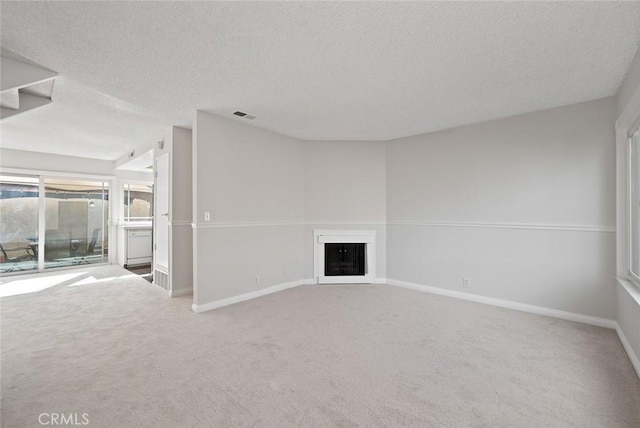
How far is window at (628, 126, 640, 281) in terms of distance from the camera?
2.62m

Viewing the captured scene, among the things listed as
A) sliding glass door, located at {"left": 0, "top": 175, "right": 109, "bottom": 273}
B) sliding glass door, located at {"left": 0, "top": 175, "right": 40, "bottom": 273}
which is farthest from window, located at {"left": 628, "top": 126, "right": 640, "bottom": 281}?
sliding glass door, located at {"left": 0, "top": 175, "right": 40, "bottom": 273}

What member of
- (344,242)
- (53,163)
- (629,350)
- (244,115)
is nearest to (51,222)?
(53,163)

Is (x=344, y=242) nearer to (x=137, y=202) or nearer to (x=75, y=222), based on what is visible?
(x=137, y=202)

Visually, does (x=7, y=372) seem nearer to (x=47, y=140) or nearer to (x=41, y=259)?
(x=47, y=140)

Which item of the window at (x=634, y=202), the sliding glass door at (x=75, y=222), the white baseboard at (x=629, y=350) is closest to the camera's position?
the white baseboard at (x=629, y=350)

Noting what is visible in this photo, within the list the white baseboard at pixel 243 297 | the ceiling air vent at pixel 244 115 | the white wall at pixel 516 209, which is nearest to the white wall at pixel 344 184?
the white wall at pixel 516 209

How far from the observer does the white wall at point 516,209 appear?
10.4ft

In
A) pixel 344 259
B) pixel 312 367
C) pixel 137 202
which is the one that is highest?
pixel 137 202

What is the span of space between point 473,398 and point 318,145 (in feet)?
13.8

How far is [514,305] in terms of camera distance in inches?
145

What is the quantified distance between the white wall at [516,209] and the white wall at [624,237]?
0.66 ft

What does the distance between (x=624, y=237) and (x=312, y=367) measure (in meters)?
3.44

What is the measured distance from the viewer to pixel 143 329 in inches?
119

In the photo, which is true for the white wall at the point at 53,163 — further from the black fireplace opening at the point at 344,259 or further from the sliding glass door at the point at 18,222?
the black fireplace opening at the point at 344,259
